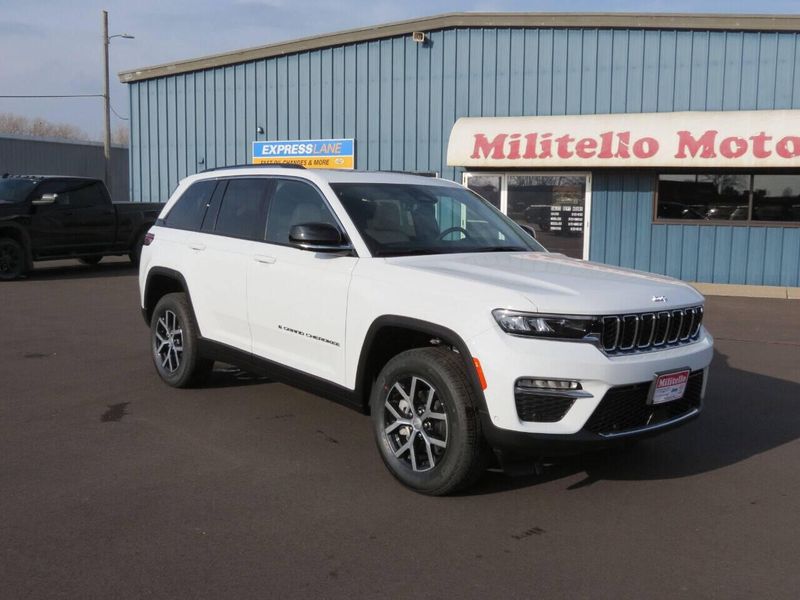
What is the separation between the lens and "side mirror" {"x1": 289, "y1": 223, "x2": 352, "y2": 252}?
5.02m

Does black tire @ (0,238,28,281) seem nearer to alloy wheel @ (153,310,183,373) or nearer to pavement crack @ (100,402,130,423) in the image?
alloy wheel @ (153,310,183,373)

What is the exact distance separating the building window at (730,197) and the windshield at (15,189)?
1183 cm

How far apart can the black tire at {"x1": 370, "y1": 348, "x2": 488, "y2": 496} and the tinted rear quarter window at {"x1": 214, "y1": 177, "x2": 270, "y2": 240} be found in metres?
1.80

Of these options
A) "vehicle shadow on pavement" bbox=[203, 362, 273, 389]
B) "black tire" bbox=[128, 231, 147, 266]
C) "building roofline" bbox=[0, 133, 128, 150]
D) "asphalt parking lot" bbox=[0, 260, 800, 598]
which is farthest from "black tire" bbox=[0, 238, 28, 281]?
"building roofline" bbox=[0, 133, 128, 150]

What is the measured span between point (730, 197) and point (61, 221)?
1244 centimetres

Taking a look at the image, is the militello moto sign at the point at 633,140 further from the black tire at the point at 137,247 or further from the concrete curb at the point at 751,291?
the black tire at the point at 137,247

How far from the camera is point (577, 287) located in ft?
14.4

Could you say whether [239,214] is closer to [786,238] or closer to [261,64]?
[786,238]

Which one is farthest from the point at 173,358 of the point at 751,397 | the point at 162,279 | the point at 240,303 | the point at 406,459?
the point at 751,397

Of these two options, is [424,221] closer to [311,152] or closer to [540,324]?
[540,324]

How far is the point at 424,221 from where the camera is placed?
564 cm

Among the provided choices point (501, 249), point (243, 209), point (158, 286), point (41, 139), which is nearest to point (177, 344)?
point (158, 286)

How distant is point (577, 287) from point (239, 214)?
291 centimetres

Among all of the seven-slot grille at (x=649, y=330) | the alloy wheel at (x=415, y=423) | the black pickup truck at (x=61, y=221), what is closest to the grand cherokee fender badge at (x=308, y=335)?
the alloy wheel at (x=415, y=423)
